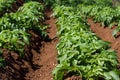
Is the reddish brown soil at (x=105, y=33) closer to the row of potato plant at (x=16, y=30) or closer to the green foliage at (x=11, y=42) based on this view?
the row of potato plant at (x=16, y=30)

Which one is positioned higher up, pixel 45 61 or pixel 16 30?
pixel 16 30

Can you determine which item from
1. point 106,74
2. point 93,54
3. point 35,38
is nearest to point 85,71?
point 106,74

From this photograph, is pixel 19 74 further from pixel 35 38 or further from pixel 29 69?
pixel 35 38

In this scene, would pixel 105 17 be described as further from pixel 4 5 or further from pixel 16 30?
pixel 16 30

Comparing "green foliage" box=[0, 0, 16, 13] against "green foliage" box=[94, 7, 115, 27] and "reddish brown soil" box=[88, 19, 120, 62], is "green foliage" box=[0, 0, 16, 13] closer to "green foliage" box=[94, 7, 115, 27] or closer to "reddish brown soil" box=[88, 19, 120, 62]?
"reddish brown soil" box=[88, 19, 120, 62]

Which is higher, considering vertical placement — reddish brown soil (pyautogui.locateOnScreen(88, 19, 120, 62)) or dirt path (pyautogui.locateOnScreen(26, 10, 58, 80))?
reddish brown soil (pyautogui.locateOnScreen(88, 19, 120, 62))

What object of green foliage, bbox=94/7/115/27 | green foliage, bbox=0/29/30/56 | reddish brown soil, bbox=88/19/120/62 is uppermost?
green foliage, bbox=94/7/115/27

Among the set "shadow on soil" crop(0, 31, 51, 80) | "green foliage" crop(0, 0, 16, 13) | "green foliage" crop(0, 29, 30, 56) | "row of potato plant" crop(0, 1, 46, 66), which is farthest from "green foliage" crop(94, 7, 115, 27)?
"green foliage" crop(0, 29, 30, 56)

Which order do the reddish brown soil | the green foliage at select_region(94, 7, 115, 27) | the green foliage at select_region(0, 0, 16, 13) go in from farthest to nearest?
the green foliage at select_region(94, 7, 115, 27), the green foliage at select_region(0, 0, 16, 13), the reddish brown soil

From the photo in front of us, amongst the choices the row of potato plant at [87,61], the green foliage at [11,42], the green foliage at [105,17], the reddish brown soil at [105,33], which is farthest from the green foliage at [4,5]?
the row of potato plant at [87,61]

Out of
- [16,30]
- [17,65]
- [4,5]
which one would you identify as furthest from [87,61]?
[4,5]

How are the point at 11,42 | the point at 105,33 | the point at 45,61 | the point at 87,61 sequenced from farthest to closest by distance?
the point at 105,33
the point at 45,61
the point at 11,42
the point at 87,61

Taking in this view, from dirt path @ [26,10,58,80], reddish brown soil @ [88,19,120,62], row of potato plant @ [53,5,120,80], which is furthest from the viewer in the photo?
reddish brown soil @ [88,19,120,62]

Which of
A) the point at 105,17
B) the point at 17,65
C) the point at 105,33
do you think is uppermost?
the point at 105,17
